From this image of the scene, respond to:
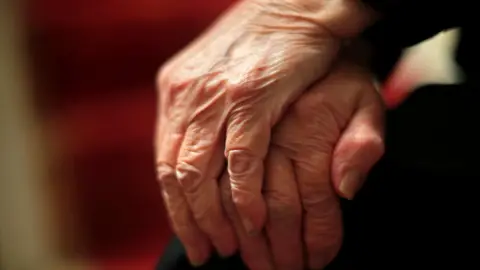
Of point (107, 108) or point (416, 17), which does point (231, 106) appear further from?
point (107, 108)

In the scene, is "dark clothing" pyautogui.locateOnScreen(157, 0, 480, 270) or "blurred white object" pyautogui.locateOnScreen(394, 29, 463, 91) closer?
"dark clothing" pyautogui.locateOnScreen(157, 0, 480, 270)

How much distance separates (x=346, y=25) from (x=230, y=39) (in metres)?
0.12

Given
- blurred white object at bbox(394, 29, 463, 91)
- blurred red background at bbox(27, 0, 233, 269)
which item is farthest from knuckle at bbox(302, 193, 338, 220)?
blurred red background at bbox(27, 0, 233, 269)

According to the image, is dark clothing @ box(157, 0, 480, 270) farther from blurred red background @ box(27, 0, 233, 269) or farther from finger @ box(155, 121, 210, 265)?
blurred red background @ box(27, 0, 233, 269)

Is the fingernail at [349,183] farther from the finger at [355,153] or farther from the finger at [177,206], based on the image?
the finger at [177,206]

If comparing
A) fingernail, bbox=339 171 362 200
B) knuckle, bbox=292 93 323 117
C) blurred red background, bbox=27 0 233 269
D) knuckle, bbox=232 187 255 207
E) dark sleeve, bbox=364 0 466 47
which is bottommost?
blurred red background, bbox=27 0 233 269

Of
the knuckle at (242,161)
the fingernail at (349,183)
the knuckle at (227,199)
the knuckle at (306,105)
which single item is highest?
the knuckle at (306,105)

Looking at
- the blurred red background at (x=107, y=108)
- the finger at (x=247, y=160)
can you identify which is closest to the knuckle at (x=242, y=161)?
the finger at (x=247, y=160)

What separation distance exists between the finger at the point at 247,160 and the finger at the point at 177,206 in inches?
3.0

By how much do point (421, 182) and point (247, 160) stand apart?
17cm

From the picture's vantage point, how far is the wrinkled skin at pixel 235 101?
617mm

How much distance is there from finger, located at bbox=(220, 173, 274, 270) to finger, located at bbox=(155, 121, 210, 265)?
43mm

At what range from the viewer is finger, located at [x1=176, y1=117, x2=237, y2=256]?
25.5 inches

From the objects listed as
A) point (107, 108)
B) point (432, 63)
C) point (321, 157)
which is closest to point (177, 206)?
point (321, 157)
